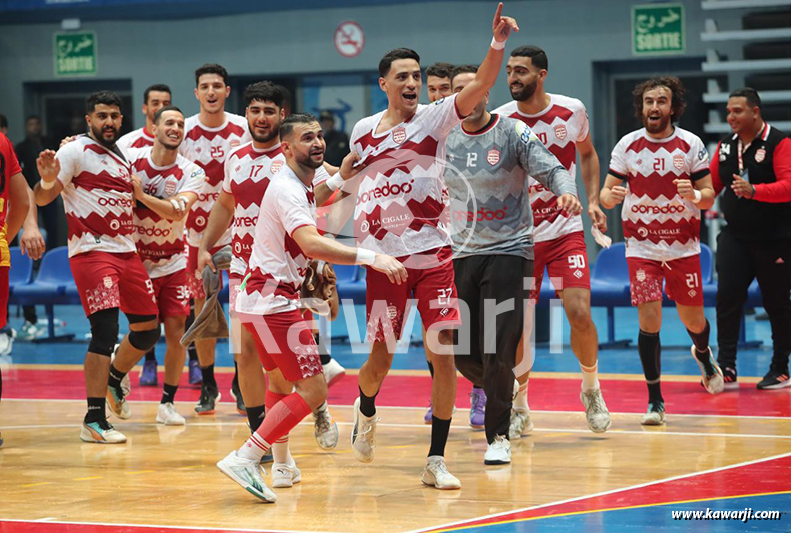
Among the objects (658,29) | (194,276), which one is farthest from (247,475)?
(658,29)

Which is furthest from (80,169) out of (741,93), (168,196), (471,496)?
(741,93)

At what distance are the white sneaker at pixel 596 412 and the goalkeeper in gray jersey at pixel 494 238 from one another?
837 millimetres

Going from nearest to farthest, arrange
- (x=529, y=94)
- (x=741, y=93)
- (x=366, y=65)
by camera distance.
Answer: (x=529, y=94)
(x=741, y=93)
(x=366, y=65)

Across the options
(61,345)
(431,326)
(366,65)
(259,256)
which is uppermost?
(366,65)

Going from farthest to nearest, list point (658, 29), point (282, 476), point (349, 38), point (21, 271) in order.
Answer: point (349, 38), point (658, 29), point (21, 271), point (282, 476)

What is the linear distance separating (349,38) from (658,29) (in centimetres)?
494

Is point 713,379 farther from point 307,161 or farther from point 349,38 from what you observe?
point 349,38

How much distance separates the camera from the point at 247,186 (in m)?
7.17

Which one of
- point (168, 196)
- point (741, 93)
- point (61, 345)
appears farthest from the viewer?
point (61, 345)

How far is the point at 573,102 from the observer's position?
24.8ft

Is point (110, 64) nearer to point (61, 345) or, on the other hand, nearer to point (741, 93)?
point (61, 345)

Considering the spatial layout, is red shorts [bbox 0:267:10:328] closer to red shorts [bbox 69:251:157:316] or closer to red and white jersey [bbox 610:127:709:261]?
red shorts [bbox 69:251:157:316]

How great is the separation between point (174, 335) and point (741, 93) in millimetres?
4893

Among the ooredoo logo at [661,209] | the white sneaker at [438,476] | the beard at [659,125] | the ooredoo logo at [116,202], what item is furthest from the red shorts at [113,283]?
the beard at [659,125]
